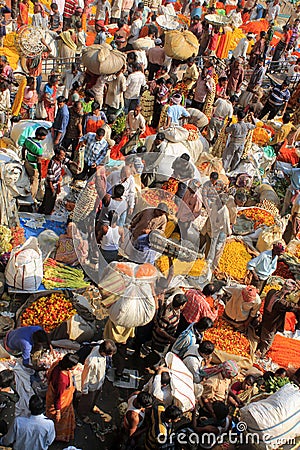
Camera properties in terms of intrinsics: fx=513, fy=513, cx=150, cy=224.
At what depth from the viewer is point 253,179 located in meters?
10.2

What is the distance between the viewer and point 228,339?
6.66 m

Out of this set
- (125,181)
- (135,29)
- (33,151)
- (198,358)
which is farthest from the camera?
(135,29)

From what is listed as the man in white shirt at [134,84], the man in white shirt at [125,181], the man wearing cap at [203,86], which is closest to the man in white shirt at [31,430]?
the man in white shirt at [125,181]

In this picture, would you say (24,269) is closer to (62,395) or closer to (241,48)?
(62,395)

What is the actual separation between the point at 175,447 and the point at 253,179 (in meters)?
6.55

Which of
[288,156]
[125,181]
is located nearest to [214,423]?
[125,181]

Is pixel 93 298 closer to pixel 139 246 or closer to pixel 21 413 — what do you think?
pixel 139 246

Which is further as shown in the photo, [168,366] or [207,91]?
[207,91]

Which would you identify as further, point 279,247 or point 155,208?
point 155,208

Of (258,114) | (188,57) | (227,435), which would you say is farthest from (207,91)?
(227,435)

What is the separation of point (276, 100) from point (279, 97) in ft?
0.32

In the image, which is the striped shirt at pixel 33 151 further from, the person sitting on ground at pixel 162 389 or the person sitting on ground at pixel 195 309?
the person sitting on ground at pixel 162 389

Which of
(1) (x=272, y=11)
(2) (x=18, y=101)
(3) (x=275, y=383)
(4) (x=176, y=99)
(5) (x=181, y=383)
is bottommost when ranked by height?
(3) (x=275, y=383)

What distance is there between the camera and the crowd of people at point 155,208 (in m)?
5.07
